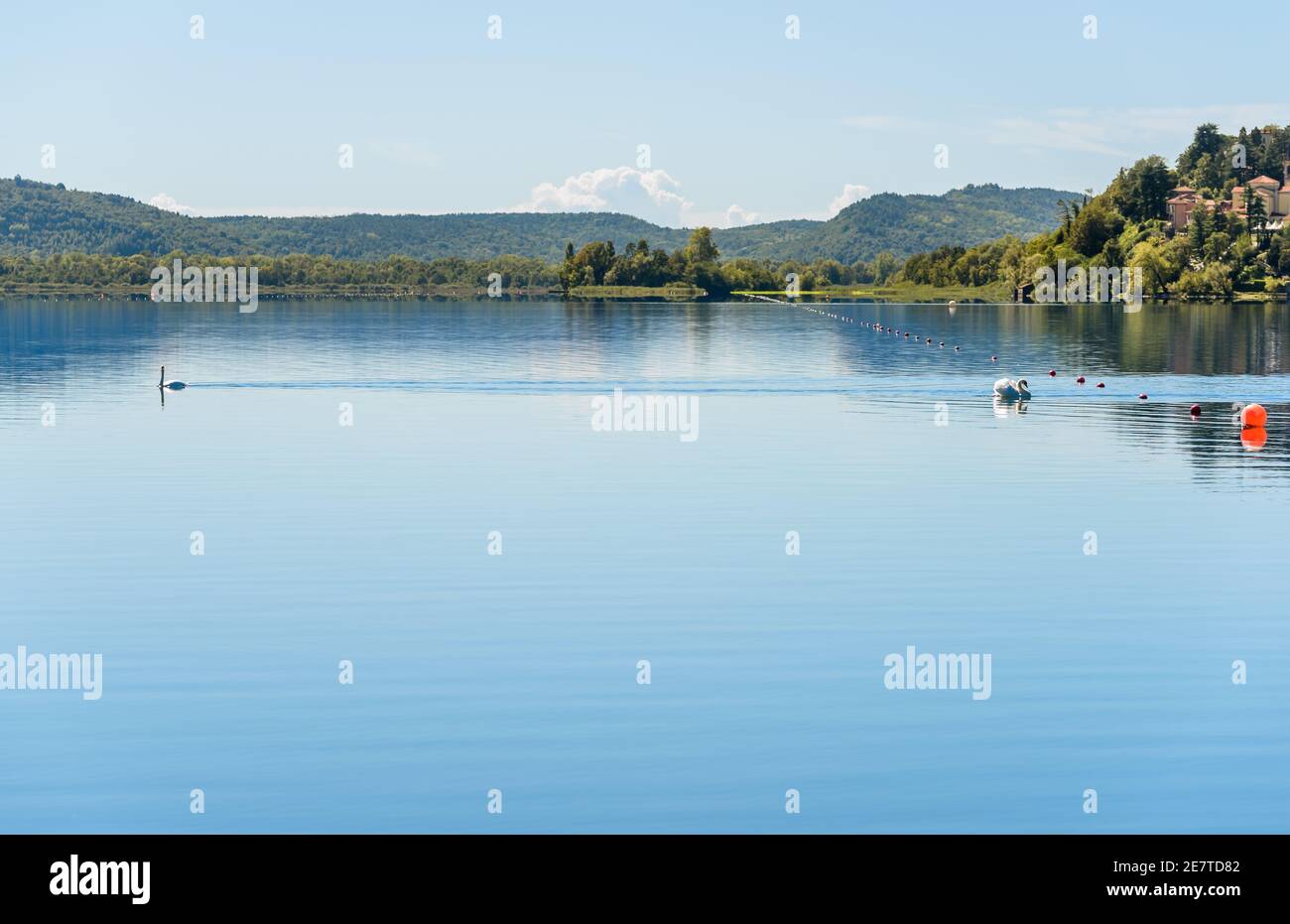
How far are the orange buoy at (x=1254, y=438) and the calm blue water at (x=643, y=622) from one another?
642 millimetres

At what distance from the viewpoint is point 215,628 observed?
91.5ft

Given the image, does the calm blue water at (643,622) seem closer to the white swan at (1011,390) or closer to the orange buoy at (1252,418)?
the orange buoy at (1252,418)

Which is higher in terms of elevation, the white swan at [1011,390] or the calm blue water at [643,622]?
the white swan at [1011,390]

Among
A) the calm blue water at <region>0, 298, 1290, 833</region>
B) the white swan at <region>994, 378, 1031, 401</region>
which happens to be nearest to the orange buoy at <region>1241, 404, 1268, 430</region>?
the calm blue water at <region>0, 298, 1290, 833</region>

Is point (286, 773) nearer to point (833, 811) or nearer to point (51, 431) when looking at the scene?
point (833, 811)

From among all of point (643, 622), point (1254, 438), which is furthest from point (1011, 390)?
point (643, 622)

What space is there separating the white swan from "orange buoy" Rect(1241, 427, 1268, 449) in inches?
559

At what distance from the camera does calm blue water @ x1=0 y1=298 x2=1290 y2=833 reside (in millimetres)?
19953

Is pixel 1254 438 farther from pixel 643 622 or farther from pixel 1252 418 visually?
pixel 643 622

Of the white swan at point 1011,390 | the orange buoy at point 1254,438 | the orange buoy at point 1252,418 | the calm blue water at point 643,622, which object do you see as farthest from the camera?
the white swan at point 1011,390

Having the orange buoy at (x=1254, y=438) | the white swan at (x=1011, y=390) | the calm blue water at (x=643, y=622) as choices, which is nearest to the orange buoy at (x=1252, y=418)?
the orange buoy at (x=1254, y=438)

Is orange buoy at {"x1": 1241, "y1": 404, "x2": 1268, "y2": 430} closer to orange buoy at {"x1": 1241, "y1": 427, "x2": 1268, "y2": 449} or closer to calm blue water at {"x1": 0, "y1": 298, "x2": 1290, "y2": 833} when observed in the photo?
orange buoy at {"x1": 1241, "y1": 427, "x2": 1268, "y2": 449}

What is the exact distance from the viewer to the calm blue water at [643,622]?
1995 cm
